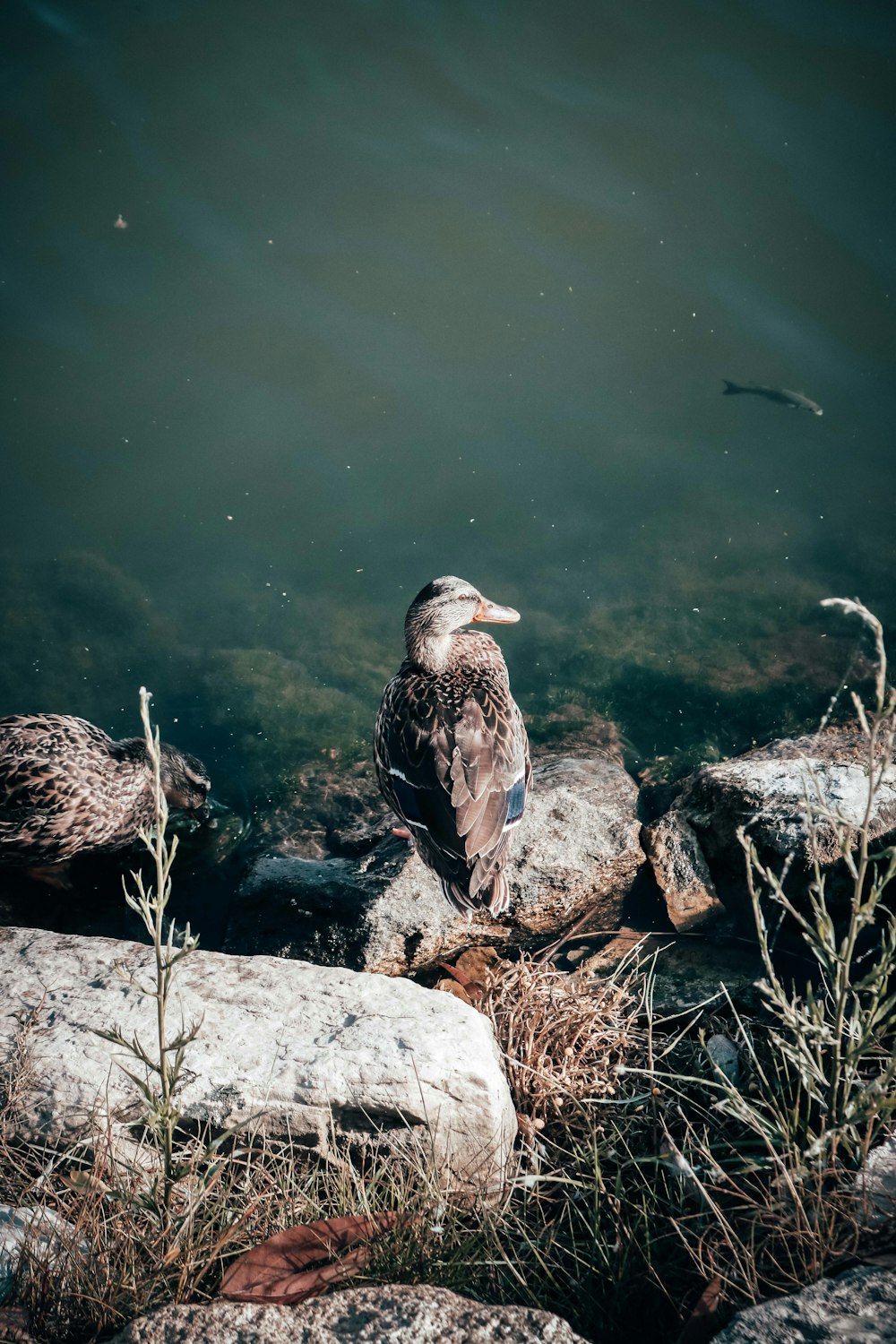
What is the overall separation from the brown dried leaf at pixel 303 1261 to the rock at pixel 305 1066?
18 cm

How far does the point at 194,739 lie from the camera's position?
524 centimetres

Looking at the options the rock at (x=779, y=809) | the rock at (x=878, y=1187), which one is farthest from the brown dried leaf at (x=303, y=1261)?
the rock at (x=779, y=809)

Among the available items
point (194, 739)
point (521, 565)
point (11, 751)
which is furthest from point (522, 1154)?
point (521, 565)

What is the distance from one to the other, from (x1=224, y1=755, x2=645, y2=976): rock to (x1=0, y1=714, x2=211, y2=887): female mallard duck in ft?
2.77

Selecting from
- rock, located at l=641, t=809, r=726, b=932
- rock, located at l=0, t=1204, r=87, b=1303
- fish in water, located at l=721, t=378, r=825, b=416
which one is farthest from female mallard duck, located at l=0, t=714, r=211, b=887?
fish in water, located at l=721, t=378, r=825, b=416

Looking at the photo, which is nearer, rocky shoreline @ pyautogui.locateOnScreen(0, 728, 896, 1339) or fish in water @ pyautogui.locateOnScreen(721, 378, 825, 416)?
rocky shoreline @ pyautogui.locateOnScreen(0, 728, 896, 1339)

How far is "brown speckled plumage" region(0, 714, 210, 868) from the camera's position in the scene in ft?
13.2

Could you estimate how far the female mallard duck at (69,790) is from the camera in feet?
13.2

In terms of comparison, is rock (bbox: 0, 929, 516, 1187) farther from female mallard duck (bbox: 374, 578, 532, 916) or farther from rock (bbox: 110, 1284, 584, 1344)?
female mallard duck (bbox: 374, 578, 532, 916)

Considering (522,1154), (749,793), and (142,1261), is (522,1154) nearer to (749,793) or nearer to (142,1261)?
(142,1261)

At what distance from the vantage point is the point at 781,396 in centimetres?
674

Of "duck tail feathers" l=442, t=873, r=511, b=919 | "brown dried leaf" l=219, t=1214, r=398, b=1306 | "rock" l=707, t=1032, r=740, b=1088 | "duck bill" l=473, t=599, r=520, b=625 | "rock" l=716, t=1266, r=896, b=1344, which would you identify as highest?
"rock" l=716, t=1266, r=896, b=1344

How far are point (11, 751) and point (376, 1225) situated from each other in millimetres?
2908

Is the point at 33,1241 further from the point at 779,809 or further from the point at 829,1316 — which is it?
the point at 779,809
